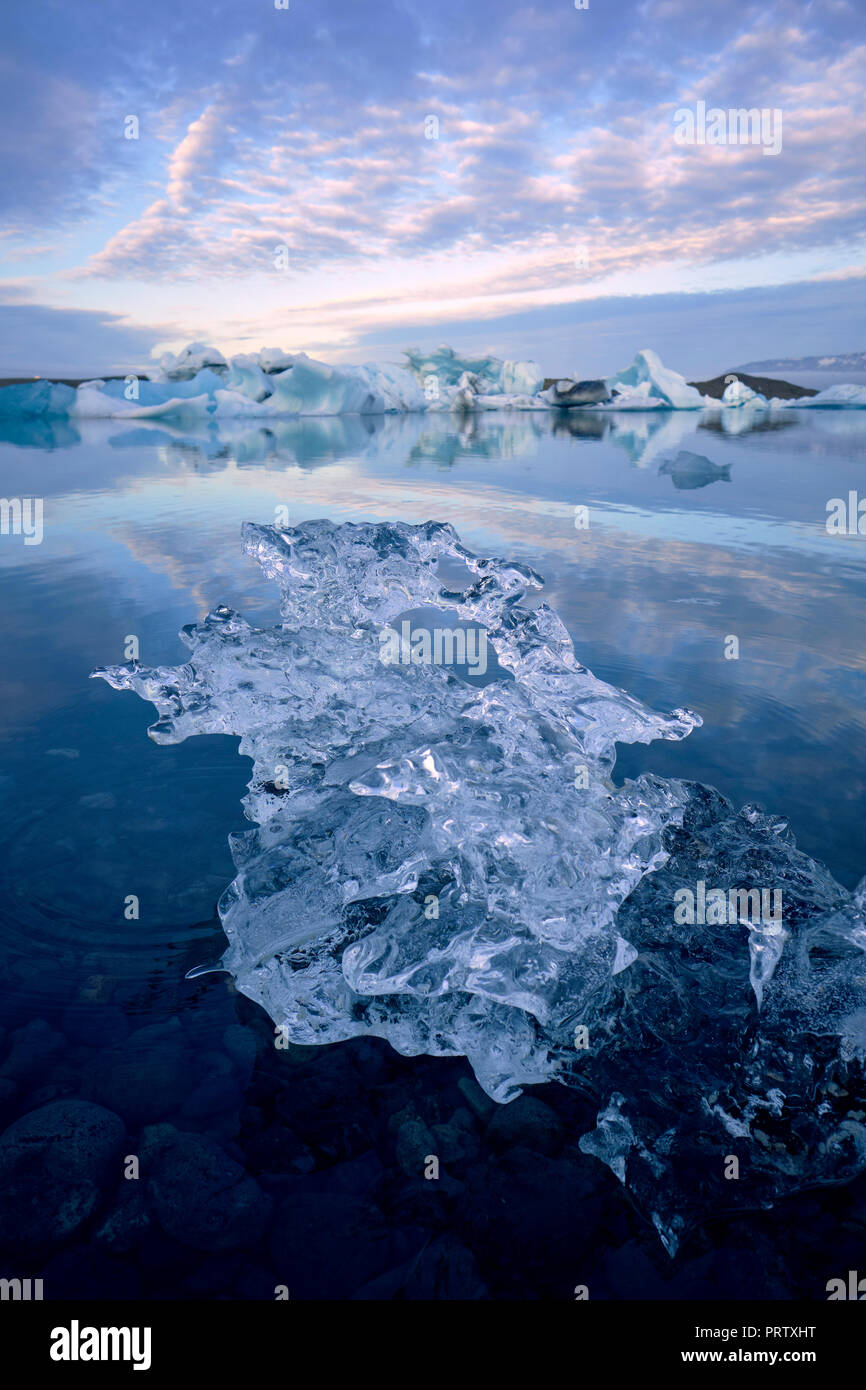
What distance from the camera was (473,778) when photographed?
320cm

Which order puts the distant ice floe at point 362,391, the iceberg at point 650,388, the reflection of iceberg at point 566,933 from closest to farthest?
the reflection of iceberg at point 566,933
the distant ice floe at point 362,391
the iceberg at point 650,388

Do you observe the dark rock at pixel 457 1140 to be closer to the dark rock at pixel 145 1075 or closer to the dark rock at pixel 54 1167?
the dark rock at pixel 145 1075

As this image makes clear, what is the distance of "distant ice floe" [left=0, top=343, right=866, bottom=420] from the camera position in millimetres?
34000

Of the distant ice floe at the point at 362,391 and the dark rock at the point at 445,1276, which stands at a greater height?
the distant ice floe at the point at 362,391

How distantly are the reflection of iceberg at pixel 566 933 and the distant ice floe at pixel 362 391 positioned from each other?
30.2m

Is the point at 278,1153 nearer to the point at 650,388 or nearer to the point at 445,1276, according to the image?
the point at 445,1276

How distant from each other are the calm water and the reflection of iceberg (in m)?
0.15

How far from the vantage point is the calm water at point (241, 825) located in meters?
2.16

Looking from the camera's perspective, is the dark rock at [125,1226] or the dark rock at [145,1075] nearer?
the dark rock at [125,1226]
